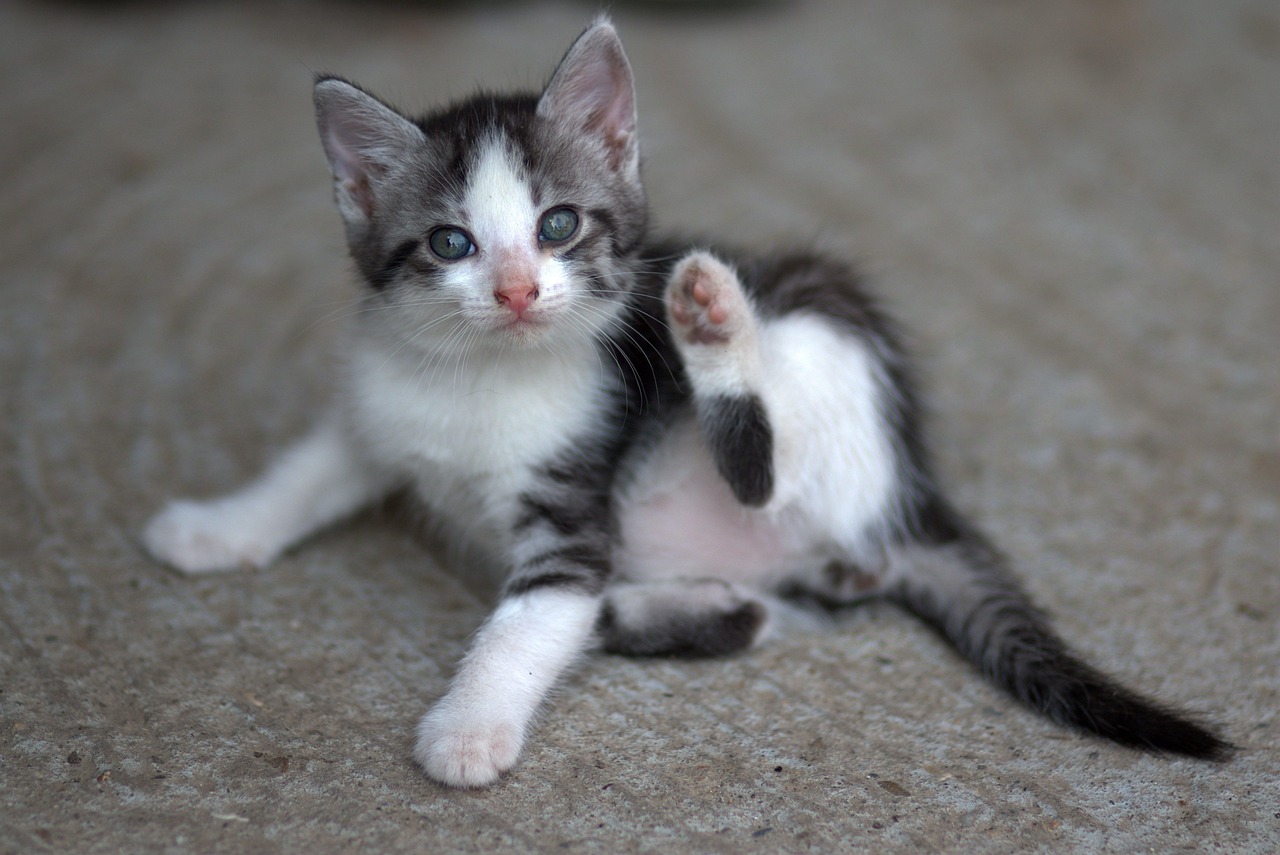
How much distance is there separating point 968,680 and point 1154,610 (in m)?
0.50

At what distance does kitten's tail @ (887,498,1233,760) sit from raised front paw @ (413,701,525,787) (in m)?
0.89

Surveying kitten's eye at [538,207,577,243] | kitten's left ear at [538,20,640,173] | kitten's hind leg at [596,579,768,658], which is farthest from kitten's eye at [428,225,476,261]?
kitten's hind leg at [596,579,768,658]

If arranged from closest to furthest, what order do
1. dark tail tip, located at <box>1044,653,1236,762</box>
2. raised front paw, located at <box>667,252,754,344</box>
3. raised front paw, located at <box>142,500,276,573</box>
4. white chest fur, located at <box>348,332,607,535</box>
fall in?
dark tail tip, located at <box>1044,653,1236,762</box> < raised front paw, located at <box>667,252,754,344</box> < white chest fur, located at <box>348,332,607,535</box> < raised front paw, located at <box>142,500,276,573</box>

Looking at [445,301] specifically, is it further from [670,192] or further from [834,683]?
[670,192]

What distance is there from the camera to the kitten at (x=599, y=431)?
190 cm

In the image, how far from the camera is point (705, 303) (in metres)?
1.96

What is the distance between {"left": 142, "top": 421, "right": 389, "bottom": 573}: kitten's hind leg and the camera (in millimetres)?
2289

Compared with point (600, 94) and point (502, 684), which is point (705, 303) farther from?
point (502, 684)

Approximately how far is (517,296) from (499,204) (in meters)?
0.18

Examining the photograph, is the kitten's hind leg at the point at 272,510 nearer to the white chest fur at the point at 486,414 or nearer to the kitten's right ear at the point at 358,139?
the white chest fur at the point at 486,414

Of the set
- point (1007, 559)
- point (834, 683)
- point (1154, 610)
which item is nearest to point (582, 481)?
point (834, 683)

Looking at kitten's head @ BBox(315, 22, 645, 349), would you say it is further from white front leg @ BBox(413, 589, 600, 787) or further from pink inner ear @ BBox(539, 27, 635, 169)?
white front leg @ BBox(413, 589, 600, 787)

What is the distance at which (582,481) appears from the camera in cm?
210

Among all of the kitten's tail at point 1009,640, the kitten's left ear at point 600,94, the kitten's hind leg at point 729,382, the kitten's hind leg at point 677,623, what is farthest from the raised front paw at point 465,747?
the kitten's left ear at point 600,94
